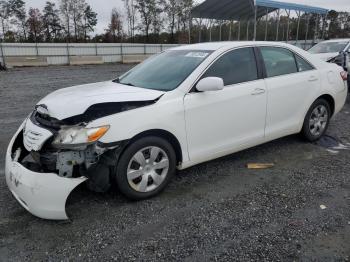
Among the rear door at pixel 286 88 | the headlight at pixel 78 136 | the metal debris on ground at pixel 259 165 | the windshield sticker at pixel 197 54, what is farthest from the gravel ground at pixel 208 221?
the windshield sticker at pixel 197 54

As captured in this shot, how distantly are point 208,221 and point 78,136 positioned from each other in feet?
4.83

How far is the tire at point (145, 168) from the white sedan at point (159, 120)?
1 centimetres

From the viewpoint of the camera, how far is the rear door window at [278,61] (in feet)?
14.3

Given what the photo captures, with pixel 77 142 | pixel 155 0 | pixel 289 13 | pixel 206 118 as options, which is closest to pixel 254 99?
pixel 206 118

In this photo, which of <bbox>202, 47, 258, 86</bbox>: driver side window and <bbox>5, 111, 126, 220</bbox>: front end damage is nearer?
<bbox>5, 111, 126, 220</bbox>: front end damage

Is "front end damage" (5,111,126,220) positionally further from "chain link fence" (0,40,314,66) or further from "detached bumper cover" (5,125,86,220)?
"chain link fence" (0,40,314,66)

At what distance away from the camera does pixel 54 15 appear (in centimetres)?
4453

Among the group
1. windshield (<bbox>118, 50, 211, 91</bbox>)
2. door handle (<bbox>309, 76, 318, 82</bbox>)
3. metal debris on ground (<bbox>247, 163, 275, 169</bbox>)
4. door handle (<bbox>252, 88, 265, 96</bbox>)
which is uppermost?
windshield (<bbox>118, 50, 211, 91</bbox>)

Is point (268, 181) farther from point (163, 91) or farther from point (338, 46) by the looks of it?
point (338, 46)

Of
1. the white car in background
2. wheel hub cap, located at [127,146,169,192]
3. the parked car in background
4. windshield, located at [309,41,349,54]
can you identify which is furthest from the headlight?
windshield, located at [309,41,349,54]

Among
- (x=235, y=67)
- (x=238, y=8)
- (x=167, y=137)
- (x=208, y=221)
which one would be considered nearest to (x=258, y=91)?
(x=235, y=67)

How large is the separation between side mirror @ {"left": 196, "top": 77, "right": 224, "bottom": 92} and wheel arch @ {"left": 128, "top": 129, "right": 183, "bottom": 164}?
0.63 metres

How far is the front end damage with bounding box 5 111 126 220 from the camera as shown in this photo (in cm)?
283

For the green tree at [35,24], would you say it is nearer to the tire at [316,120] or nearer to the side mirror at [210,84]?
the tire at [316,120]
